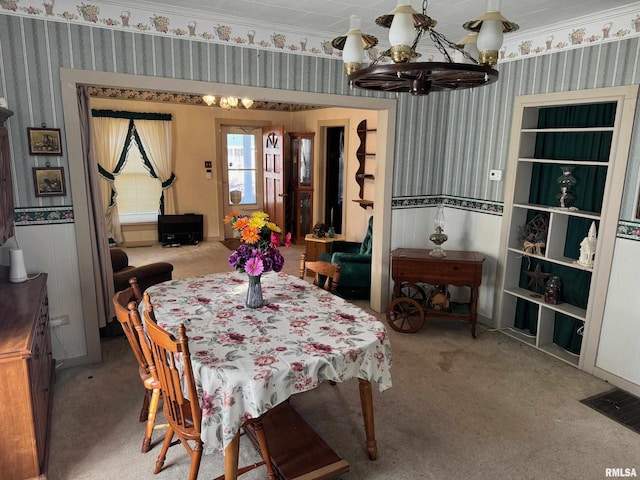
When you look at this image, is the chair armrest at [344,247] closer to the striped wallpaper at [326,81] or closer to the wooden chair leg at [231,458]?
the striped wallpaper at [326,81]

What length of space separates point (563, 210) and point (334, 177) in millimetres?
4008

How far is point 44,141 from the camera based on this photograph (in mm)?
3006

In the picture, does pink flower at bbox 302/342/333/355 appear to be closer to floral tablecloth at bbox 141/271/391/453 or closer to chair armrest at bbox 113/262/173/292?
floral tablecloth at bbox 141/271/391/453

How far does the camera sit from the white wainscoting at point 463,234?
4.23 m

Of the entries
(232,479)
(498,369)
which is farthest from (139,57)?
(498,369)

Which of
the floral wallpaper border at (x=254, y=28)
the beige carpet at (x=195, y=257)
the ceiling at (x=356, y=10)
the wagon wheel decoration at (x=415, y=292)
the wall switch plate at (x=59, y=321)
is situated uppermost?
the ceiling at (x=356, y=10)

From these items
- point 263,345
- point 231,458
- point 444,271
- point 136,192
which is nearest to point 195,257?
point 136,192

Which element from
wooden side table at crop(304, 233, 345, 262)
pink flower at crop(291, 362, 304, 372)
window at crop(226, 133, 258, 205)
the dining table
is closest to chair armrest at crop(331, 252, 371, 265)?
wooden side table at crop(304, 233, 345, 262)

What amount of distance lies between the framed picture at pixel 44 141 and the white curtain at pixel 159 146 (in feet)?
14.1

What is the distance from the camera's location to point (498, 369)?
11.3ft

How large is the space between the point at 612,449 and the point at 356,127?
A: 183 inches

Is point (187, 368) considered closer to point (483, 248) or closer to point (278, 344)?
point (278, 344)

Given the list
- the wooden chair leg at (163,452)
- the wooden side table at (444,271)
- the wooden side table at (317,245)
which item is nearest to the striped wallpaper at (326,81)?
the wooden side table at (444,271)

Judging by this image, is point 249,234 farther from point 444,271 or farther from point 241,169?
point 241,169
